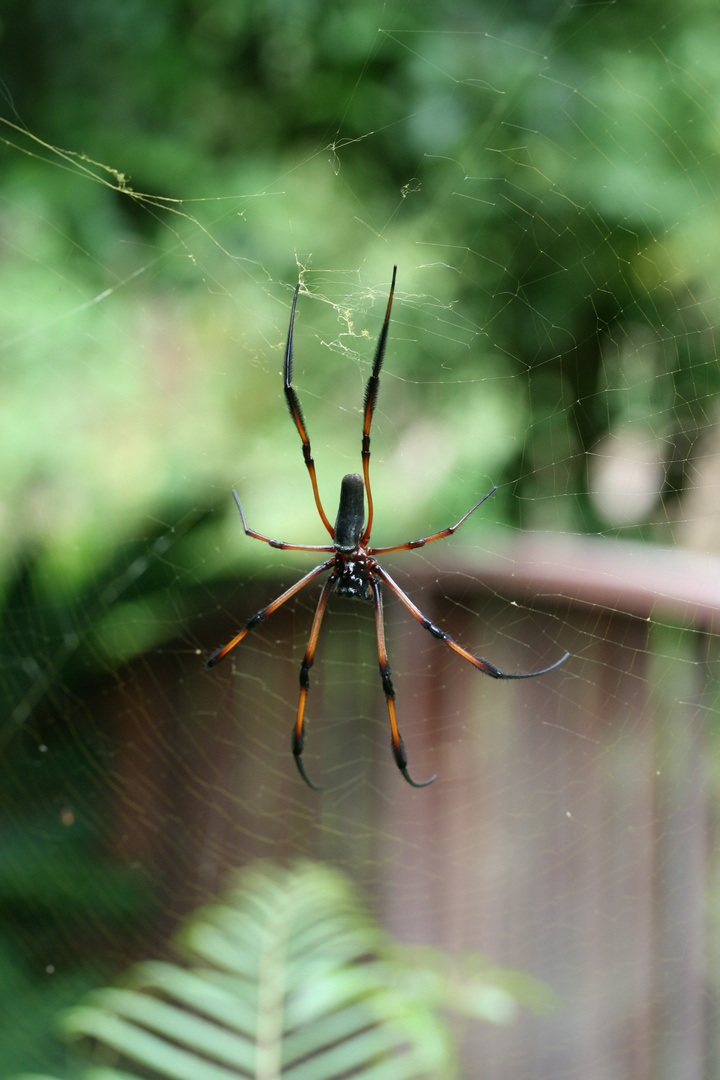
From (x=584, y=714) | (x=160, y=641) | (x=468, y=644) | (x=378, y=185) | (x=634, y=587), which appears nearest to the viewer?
(x=634, y=587)

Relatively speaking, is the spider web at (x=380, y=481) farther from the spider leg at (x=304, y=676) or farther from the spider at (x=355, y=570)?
the spider leg at (x=304, y=676)

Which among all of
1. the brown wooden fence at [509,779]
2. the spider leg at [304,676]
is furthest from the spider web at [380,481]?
the spider leg at [304,676]

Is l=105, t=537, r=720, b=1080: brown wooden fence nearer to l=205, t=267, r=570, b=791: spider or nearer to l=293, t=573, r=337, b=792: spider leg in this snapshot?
l=205, t=267, r=570, b=791: spider

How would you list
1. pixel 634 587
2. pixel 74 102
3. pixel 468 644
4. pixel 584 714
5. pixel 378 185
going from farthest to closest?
pixel 74 102, pixel 378 185, pixel 468 644, pixel 584 714, pixel 634 587

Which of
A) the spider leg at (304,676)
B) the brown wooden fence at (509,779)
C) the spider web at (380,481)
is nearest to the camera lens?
the brown wooden fence at (509,779)

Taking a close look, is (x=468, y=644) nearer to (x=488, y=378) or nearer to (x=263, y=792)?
(x=263, y=792)

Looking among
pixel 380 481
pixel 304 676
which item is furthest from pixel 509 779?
pixel 380 481

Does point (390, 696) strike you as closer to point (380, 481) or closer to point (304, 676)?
point (304, 676)

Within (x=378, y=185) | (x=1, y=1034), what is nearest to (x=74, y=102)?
(x=378, y=185)
